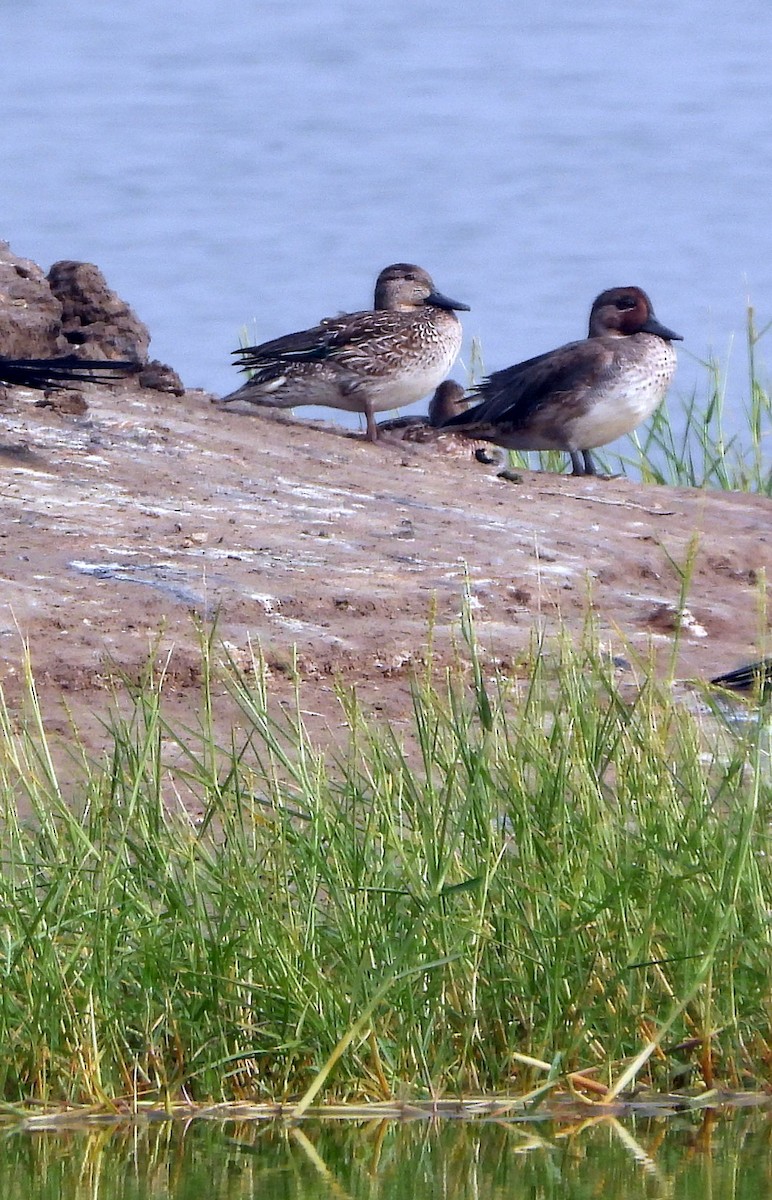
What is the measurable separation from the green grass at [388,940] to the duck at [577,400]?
17.0ft

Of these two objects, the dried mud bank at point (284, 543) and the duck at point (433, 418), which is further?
the duck at point (433, 418)

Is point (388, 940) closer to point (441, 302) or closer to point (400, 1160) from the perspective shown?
point (400, 1160)

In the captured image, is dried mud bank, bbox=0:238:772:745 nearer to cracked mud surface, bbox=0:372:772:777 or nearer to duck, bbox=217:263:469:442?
cracked mud surface, bbox=0:372:772:777

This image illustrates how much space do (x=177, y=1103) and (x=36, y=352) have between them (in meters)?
5.51

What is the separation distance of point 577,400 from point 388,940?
18.2 ft

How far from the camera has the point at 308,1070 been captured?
12.0 feet

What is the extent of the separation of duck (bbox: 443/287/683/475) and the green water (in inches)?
222

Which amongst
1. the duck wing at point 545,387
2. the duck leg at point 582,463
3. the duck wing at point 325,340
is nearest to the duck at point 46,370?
the duck wing at point 325,340

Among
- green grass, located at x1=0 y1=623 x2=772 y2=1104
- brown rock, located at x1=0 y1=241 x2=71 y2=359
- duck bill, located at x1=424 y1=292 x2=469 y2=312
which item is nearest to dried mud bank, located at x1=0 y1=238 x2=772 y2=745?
brown rock, located at x1=0 y1=241 x2=71 y2=359

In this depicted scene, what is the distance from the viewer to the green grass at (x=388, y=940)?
362 cm

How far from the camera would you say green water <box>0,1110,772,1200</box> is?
3.33 metres

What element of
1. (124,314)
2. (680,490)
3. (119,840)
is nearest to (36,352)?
(124,314)

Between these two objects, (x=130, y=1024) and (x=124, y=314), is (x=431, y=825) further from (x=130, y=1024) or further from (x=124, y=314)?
(x=124, y=314)

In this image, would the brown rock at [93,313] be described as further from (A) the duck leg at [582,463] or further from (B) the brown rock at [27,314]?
(A) the duck leg at [582,463]
